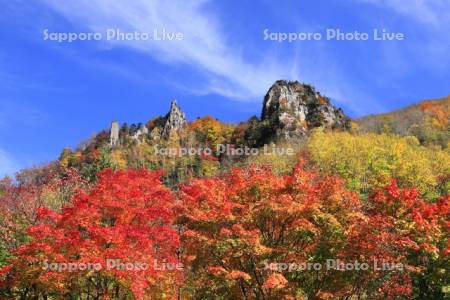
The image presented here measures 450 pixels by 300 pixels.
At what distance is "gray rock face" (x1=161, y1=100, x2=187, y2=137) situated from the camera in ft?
416

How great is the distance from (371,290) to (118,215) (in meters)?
10.5

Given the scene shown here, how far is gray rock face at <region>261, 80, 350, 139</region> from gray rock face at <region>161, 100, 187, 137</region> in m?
28.9

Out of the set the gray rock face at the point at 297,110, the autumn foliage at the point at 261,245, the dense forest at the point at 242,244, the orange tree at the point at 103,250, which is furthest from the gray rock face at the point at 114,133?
the autumn foliage at the point at 261,245

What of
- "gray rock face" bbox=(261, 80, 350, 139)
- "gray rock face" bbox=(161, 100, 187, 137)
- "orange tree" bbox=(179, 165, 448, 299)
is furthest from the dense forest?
"gray rock face" bbox=(161, 100, 187, 137)

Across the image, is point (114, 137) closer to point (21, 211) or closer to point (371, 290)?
point (21, 211)

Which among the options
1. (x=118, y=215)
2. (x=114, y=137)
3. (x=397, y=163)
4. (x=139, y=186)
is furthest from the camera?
(x=114, y=137)

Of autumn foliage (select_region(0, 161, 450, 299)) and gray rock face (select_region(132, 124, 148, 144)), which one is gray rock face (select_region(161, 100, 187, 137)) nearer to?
gray rock face (select_region(132, 124, 148, 144))

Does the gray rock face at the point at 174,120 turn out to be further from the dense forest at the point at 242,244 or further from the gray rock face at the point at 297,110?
the dense forest at the point at 242,244

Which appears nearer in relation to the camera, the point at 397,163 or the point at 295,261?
the point at 295,261

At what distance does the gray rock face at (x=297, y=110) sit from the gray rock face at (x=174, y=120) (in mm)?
28853

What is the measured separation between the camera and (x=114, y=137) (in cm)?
13388

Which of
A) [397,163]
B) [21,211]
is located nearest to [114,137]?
[397,163]

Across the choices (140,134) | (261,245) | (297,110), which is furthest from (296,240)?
(140,134)

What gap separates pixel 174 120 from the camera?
129 m
